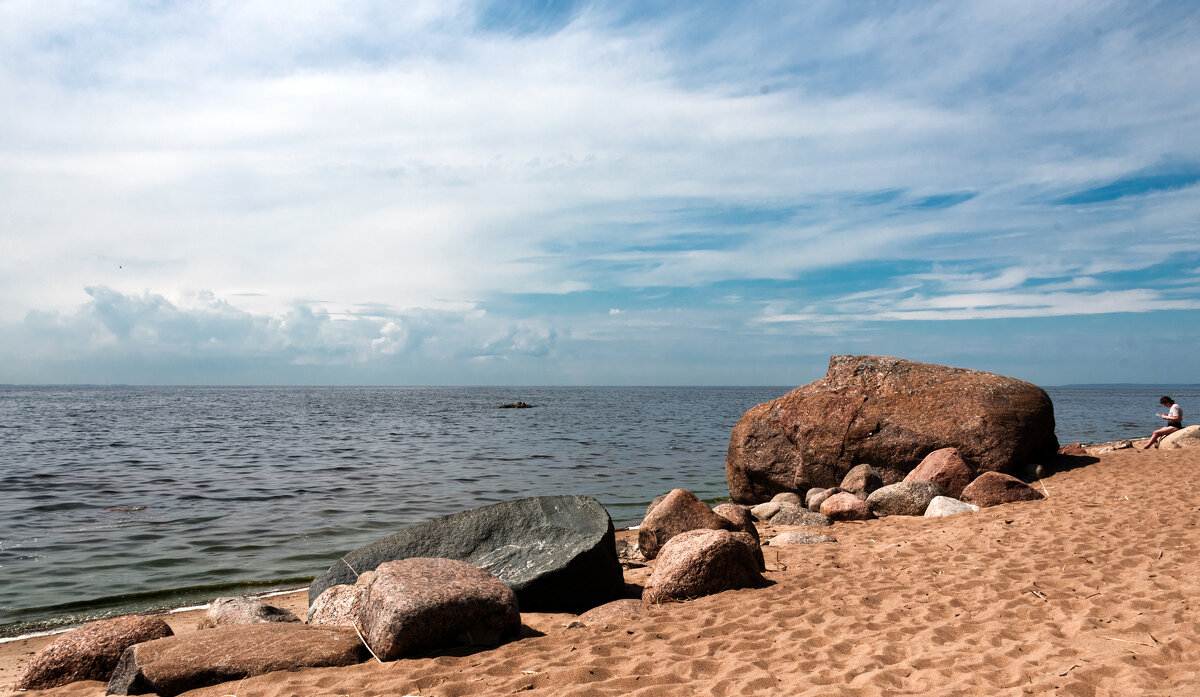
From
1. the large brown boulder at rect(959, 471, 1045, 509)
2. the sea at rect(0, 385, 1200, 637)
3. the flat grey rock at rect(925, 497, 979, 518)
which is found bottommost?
the sea at rect(0, 385, 1200, 637)

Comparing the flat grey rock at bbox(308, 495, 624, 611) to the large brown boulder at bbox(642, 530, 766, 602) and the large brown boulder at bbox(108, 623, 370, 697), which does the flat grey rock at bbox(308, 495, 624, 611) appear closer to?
the large brown boulder at bbox(642, 530, 766, 602)

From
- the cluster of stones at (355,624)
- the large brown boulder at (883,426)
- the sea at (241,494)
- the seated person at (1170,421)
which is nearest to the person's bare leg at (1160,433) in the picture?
the seated person at (1170,421)

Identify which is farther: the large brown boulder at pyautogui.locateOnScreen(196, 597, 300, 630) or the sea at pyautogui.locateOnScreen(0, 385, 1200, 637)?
the sea at pyautogui.locateOnScreen(0, 385, 1200, 637)

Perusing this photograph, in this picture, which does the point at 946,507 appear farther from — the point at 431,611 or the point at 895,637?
the point at 431,611

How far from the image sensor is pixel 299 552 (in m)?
10.3

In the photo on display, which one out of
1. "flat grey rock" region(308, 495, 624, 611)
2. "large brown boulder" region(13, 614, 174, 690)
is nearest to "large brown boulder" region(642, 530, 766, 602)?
"flat grey rock" region(308, 495, 624, 611)

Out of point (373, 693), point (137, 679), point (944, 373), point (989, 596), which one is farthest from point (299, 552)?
point (944, 373)

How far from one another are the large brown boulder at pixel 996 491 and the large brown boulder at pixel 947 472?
64cm

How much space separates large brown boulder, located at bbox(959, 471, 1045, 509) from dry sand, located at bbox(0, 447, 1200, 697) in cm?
220

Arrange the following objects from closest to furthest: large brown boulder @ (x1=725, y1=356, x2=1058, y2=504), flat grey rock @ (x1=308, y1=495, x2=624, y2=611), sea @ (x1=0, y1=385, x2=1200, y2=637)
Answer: flat grey rock @ (x1=308, y1=495, x2=624, y2=611), sea @ (x1=0, y1=385, x2=1200, y2=637), large brown boulder @ (x1=725, y1=356, x2=1058, y2=504)

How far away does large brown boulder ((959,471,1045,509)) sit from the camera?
1018 cm

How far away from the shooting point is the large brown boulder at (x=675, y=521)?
914 cm

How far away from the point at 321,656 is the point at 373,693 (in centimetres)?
90

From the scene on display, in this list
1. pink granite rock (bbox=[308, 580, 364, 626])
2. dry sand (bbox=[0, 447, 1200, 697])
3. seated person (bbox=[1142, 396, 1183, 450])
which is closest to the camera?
dry sand (bbox=[0, 447, 1200, 697])
